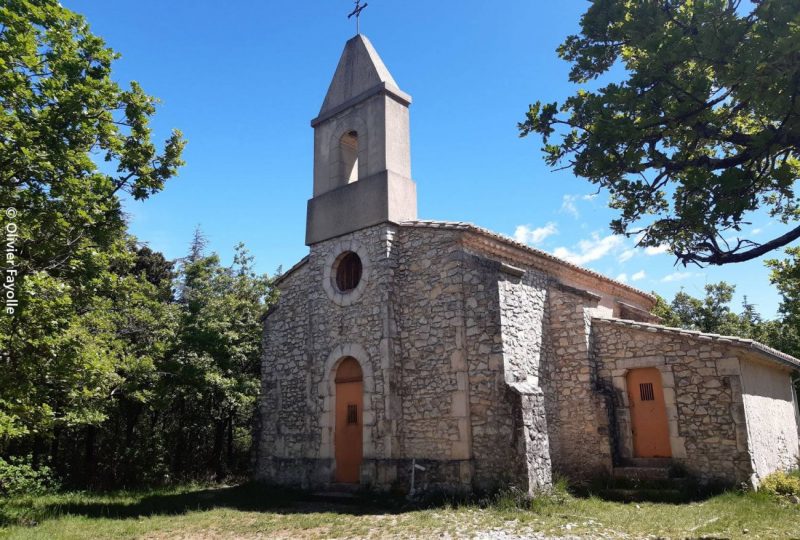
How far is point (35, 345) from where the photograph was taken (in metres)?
8.55

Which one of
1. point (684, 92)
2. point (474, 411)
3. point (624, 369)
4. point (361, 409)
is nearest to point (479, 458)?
point (474, 411)

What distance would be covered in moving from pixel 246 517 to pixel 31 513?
4.49 m

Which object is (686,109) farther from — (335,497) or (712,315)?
(712,315)

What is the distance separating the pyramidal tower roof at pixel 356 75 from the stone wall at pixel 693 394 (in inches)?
335

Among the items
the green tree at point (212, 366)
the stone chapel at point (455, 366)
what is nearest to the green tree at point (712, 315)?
the stone chapel at point (455, 366)

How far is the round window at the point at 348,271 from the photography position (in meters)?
14.0

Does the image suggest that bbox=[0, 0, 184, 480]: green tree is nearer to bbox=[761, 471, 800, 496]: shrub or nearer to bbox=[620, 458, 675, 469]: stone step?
bbox=[620, 458, 675, 469]: stone step

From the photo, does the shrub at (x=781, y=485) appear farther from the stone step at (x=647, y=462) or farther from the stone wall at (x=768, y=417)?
the stone step at (x=647, y=462)

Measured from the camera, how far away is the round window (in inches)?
552

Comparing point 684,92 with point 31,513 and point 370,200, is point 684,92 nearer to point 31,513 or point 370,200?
point 370,200

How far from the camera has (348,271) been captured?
14250mm

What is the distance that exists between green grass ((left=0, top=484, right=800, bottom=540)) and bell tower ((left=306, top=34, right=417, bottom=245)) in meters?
6.66

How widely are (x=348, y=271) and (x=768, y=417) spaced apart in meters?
10.4

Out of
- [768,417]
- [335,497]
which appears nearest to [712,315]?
[768,417]
